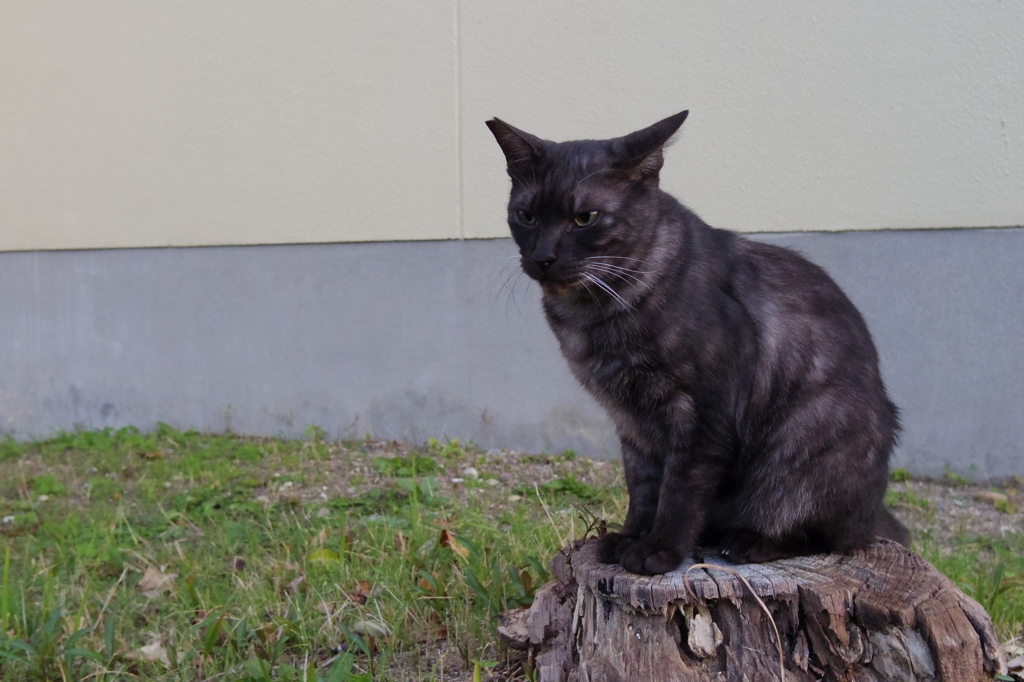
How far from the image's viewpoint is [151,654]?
90.8 inches

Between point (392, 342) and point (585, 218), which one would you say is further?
point (392, 342)

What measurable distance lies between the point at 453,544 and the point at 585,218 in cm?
123

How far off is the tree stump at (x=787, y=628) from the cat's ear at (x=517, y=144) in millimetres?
1024

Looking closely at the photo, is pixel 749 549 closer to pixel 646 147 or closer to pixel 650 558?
pixel 650 558

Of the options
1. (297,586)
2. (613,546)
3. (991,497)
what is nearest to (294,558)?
(297,586)

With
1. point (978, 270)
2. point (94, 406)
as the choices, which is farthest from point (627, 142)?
point (94, 406)

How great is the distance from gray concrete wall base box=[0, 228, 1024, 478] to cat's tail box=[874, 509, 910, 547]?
2.13 meters

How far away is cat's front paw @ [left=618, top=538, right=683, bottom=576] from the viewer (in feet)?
5.90

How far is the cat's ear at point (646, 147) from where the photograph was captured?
1850 mm

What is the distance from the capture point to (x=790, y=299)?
2041 mm

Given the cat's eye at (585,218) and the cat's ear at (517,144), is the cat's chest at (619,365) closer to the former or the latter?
the cat's eye at (585,218)

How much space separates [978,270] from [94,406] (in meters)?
5.40

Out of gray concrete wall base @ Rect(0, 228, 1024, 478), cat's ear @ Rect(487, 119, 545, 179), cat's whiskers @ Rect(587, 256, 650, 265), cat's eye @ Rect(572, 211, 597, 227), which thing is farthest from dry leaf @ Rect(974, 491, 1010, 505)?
cat's ear @ Rect(487, 119, 545, 179)

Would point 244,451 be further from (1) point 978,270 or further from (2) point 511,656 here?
(1) point 978,270
